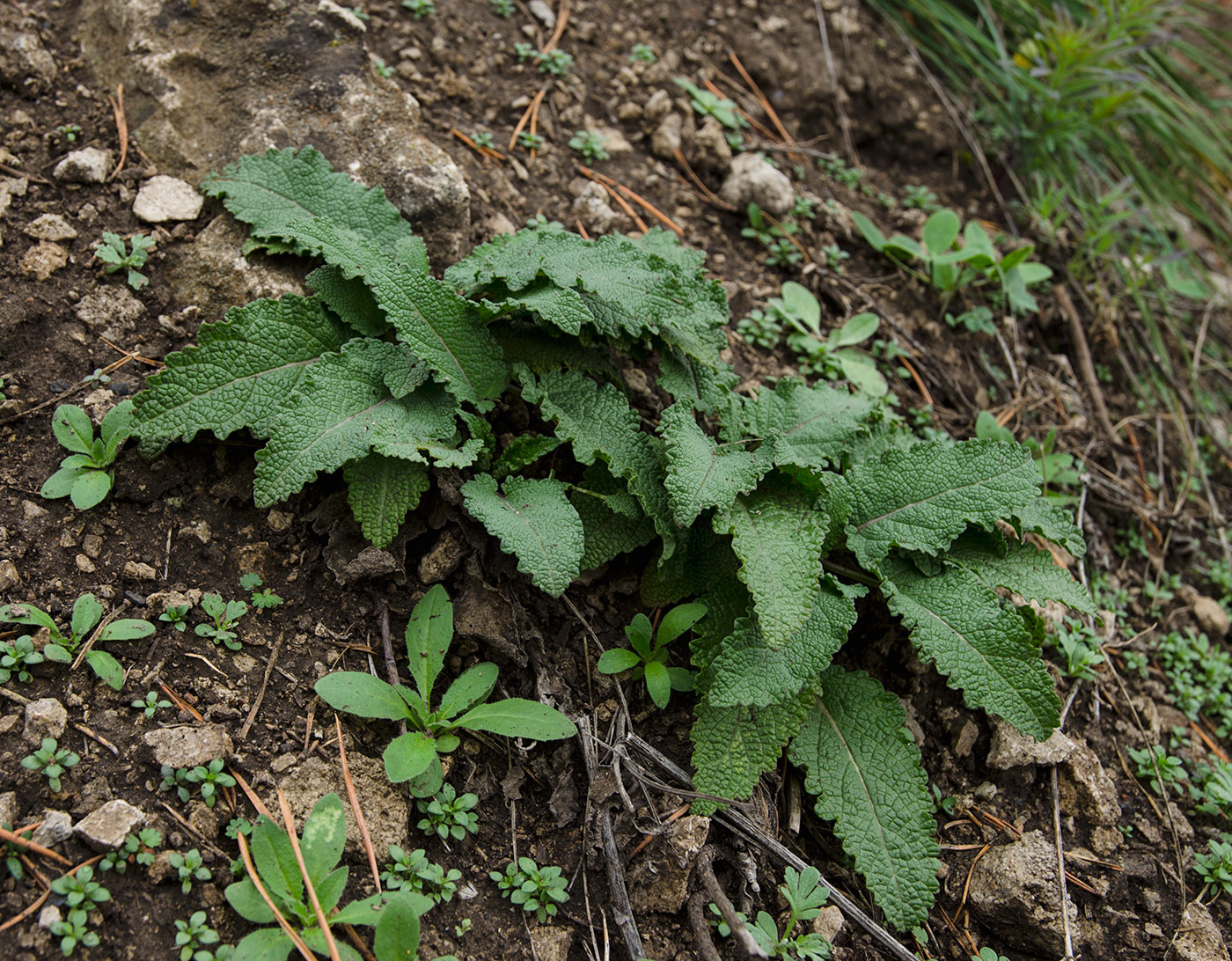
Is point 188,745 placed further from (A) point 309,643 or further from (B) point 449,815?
(B) point 449,815

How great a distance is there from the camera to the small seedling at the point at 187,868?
62.5 inches

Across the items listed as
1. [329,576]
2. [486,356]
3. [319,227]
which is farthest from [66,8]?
[329,576]

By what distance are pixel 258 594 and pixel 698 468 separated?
3.58 ft

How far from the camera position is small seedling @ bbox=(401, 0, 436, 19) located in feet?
9.98

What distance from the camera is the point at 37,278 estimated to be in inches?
87.2

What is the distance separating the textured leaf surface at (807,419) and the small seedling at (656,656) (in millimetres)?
548

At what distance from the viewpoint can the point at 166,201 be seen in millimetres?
2406

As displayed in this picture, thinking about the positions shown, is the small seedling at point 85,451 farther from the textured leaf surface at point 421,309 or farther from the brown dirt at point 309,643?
the textured leaf surface at point 421,309

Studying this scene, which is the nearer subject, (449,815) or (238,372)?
(449,815)

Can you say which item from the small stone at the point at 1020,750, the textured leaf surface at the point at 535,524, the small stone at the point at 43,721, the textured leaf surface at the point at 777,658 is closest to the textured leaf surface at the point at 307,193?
the textured leaf surface at the point at 535,524

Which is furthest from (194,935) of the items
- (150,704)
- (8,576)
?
(8,576)

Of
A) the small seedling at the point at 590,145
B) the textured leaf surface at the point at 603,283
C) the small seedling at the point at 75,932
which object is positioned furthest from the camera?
the small seedling at the point at 590,145

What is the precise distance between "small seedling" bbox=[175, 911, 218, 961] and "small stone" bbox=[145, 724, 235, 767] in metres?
0.30

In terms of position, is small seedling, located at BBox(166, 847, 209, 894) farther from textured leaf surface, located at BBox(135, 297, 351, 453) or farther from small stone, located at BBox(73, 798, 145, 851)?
textured leaf surface, located at BBox(135, 297, 351, 453)
